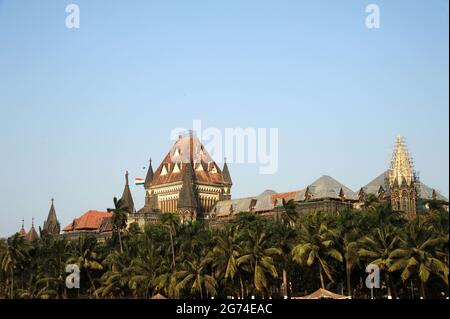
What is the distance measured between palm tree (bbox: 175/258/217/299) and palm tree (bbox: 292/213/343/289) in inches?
389

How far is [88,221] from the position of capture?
6909 inches

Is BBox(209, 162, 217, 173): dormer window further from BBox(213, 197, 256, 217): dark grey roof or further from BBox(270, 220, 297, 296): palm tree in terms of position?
BBox(270, 220, 297, 296): palm tree

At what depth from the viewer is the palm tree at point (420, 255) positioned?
81562 mm

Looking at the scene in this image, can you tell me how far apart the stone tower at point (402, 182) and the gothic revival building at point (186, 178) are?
44.2m

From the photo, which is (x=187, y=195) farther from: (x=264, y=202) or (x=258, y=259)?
(x=258, y=259)

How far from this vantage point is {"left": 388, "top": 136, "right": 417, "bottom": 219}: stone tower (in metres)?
128

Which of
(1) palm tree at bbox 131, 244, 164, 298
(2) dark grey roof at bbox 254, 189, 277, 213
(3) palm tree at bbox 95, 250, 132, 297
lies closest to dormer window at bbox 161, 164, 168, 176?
(2) dark grey roof at bbox 254, 189, 277, 213

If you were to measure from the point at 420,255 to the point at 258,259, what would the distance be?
1921 centimetres

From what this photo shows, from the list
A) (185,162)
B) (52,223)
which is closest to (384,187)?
(185,162)

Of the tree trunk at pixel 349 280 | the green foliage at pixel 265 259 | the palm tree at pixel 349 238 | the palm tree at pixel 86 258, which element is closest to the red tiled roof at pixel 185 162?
the green foliage at pixel 265 259

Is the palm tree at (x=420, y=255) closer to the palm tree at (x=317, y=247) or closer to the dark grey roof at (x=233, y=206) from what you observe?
the palm tree at (x=317, y=247)

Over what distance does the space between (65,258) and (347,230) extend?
1450 inches

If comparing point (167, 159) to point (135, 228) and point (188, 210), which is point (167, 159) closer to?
point (188, 210)
